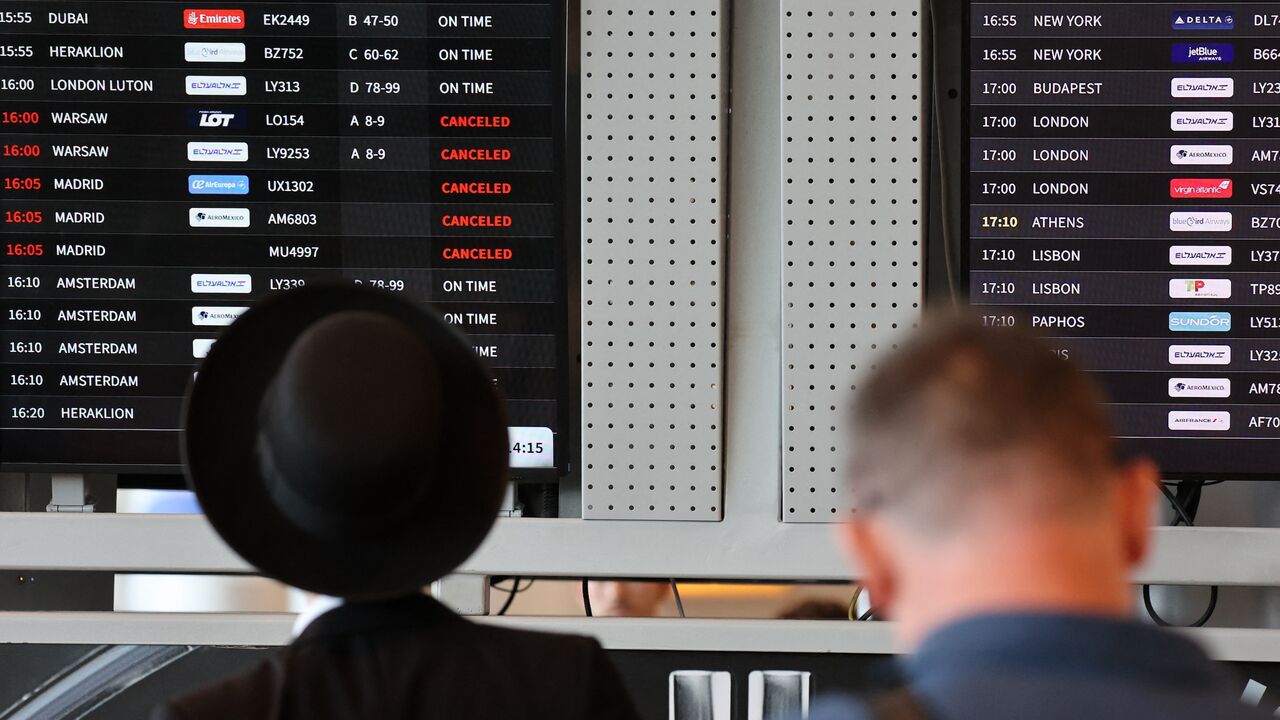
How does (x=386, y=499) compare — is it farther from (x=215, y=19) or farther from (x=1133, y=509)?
(x=215, y=19)

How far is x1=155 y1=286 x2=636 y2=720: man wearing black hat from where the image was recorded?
1.07 meters

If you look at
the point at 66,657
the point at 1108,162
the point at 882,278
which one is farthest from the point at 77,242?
the point at 1108,162

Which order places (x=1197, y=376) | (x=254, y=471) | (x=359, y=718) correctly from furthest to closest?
(x=1197, y=376) < (x=254, y=471) < (x=359, y=718)

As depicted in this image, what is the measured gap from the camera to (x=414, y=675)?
1093mm

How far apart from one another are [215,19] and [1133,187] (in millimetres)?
1644

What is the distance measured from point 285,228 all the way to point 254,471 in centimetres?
108

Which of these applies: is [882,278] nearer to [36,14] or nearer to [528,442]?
[528,442]

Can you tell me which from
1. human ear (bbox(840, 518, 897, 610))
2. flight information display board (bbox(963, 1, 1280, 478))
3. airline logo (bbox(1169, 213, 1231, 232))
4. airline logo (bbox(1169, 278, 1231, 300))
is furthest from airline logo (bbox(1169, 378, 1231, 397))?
human ear (bbox(840, 518, 897, 610))

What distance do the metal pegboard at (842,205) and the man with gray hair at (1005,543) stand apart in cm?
122

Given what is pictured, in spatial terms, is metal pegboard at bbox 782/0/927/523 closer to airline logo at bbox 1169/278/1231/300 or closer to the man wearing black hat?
airline logo at bbox 1169/278/1231/300

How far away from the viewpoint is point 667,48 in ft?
7.03

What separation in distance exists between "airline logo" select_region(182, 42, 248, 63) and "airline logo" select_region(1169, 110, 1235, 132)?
1.64 meters

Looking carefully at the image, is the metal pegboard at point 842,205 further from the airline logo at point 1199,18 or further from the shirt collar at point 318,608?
the shirt collar at point 318,608

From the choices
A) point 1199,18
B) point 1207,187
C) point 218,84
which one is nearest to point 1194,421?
point 1207,187
